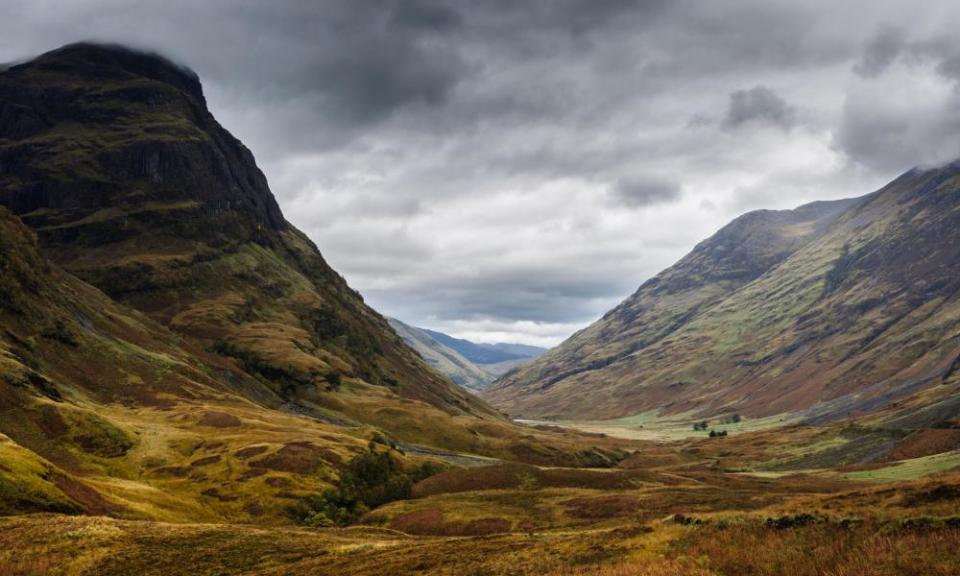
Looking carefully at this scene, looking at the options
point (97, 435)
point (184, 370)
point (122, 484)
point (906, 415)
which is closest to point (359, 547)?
point (122, 484)

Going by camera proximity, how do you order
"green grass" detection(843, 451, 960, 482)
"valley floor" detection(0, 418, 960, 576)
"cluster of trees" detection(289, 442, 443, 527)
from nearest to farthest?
"valley floor" detection(0, 418, 960, 576), "cluster of trees" detection(289, 442, 443, 527), "green grass" detection(843, 451, 960, 482)

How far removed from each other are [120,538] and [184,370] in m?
146

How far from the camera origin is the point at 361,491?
103750mm

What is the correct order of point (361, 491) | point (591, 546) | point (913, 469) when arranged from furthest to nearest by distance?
point (913, 469) → point (361, 491) → point (591, 546)

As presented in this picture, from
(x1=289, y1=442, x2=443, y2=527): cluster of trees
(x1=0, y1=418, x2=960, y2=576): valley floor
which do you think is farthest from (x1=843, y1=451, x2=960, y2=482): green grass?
(x1=289, y1=442, x2=443, y2=527): cluster of trees

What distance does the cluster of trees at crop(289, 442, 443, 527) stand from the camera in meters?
88.2

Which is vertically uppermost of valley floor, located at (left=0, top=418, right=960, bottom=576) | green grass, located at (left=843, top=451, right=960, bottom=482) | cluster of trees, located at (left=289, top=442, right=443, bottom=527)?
valley floor, located at (left=0, top=418, right=960, bottom=576)

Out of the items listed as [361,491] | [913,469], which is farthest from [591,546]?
[913,469]

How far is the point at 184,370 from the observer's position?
564 feet

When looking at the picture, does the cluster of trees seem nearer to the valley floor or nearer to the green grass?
the valley floor

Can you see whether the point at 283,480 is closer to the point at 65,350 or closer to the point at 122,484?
the point at 122,484

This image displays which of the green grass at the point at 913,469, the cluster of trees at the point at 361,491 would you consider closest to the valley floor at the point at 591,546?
the cluster of trees at the point at 361,491

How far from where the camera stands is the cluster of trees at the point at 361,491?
289ft

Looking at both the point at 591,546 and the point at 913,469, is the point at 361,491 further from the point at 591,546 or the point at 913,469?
the point at 913,469
